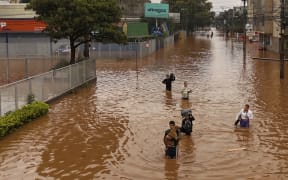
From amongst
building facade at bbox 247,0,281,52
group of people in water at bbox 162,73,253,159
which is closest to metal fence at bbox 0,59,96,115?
group of people in water at bbox 162,73,253,159

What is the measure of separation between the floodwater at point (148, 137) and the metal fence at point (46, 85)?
70cm

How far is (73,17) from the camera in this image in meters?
29.2

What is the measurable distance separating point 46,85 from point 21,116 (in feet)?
16.6

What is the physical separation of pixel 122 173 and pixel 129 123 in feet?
20.9

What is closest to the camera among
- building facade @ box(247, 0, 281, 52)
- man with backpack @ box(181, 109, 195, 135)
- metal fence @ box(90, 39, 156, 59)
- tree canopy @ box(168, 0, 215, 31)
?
man with backpack @ box(181, 109, 195, 135)

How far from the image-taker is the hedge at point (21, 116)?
17.0 meters

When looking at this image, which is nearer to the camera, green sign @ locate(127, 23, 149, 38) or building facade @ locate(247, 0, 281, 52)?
building facade @ locate(247, 0, 281, 52)

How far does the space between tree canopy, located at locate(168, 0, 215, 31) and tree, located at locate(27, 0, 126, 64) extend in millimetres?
106663

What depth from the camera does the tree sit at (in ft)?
95.0

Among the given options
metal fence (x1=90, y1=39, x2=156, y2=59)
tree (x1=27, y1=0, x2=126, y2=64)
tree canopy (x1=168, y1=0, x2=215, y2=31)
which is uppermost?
tree canopy (x1=168, y1=0, x2=215, y2=31)

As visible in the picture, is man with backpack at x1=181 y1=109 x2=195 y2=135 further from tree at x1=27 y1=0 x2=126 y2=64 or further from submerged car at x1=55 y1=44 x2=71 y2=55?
submerged car at x1=55 y1=44 x2=71 y2=55

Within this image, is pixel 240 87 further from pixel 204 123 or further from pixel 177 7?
pixel 177 7

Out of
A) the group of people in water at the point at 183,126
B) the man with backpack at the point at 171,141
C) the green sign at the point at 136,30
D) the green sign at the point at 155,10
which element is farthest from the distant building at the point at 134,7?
the man with backpack at the point at 171,141

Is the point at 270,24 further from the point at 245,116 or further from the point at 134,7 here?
the point at 134,7
